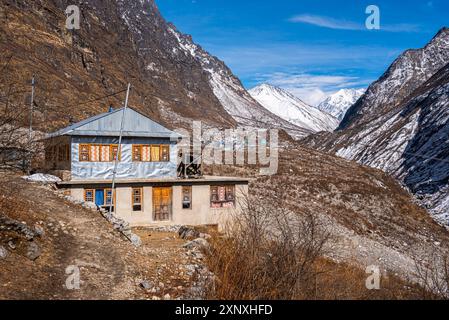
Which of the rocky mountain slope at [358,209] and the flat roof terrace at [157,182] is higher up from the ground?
the flat roof terrace at [157,182]

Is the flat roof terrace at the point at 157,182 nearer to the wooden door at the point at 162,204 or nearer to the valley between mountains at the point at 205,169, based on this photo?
the wooden door at the point at 162,204

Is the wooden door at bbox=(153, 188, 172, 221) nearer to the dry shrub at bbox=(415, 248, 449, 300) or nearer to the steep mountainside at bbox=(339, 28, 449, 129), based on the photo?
the dry shrub at bbox=(415, 248, 449, 300)

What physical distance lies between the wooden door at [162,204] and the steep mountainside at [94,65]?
30.7ft

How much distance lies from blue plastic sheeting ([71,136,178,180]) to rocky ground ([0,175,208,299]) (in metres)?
8.60

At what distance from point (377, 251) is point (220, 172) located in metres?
20.5

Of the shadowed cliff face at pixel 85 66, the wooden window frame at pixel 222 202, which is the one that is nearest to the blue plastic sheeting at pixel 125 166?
the wooden window frame at pixel 222 202

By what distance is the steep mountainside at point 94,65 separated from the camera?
175 feet

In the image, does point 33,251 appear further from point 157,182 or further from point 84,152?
point 84,152

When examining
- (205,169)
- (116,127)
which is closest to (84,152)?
(116,127)

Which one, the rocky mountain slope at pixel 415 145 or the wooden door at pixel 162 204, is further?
the rocky mountain slope at pixel 415 145

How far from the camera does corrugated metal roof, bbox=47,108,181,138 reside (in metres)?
23.7

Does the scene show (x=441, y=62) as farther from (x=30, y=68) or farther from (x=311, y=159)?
(x=30, y=68)

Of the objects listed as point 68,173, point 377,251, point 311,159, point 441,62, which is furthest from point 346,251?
point 441,62

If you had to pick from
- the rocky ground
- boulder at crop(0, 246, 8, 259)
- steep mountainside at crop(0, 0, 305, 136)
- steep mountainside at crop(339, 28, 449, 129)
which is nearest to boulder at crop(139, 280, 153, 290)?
the rocky ground
